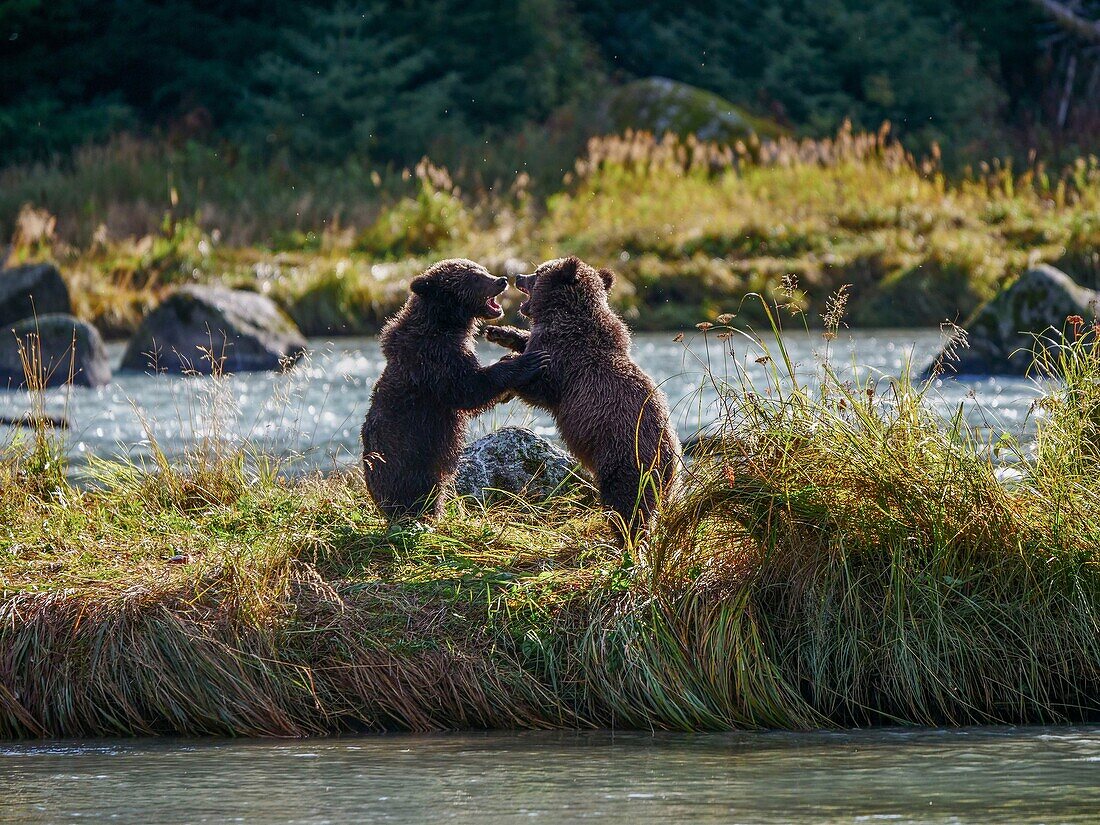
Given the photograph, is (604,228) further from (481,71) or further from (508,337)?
(508,337)

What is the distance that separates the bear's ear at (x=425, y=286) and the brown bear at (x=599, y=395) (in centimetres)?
39

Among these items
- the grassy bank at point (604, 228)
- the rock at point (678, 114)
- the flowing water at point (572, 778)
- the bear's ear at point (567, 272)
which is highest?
the rock at point (678, 114)

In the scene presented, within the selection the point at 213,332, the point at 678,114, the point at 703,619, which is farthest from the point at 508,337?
the point at 678,114

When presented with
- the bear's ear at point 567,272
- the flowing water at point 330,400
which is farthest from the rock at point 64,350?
the bear's ear at point 567,272

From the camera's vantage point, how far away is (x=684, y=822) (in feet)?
13.8

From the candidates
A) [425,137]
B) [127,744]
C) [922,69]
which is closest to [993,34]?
[922,69]

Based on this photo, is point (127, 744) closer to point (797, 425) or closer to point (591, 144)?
point (797, 425)

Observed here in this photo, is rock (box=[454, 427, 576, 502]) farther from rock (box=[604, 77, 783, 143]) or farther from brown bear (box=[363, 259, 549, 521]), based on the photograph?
rock (box=[604, 77, 783, 143])

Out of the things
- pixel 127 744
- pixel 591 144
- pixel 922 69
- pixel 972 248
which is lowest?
pixel 127 744

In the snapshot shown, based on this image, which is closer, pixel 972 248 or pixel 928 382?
pixel 928 382

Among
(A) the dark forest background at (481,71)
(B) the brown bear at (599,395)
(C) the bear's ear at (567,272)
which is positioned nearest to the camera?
(B) the brown bear at (599,395)

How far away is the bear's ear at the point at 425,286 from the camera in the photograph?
21.5 ft

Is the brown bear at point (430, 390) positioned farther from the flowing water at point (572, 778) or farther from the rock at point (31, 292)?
the rock at point (31, 292)

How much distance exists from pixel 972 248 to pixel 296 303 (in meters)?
8.59
